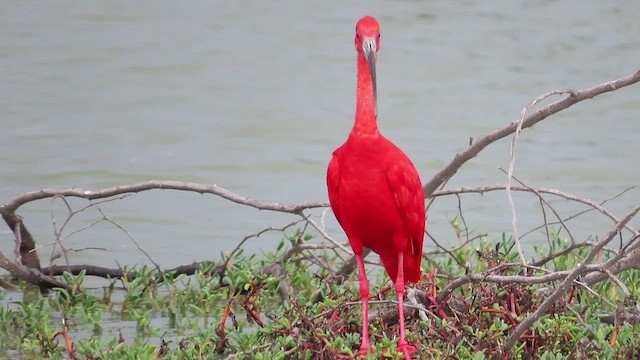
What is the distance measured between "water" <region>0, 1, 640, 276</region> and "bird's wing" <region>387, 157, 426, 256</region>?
2.98 meters

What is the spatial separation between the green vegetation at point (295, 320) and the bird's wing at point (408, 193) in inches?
14.6

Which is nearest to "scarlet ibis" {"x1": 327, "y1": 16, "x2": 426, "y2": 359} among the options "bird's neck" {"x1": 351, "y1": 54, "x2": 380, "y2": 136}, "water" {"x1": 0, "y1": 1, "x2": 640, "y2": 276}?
"bird's neck" {"x1": 351, "y1": 54, "x2": 380, "y2": 136}

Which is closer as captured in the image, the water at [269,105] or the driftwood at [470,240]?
the driftwood at [470,240]

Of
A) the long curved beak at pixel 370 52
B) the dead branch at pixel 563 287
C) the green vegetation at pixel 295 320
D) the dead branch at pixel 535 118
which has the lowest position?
the green vegetation at pixel 295 320

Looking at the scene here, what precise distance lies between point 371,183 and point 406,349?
0.64m

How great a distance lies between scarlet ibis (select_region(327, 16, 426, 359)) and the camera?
18.1 ft

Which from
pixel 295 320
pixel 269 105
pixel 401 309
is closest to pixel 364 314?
pixel 401 309

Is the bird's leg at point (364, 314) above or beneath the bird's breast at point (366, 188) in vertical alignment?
beneath

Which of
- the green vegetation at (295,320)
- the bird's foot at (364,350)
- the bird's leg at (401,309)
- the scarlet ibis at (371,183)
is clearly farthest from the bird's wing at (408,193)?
the bird's foot at (364,350)

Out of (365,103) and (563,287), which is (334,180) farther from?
(563,287)

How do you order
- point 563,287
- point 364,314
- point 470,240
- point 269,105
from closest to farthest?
point 563,287, point 364,314, point 470,240, point 269,105

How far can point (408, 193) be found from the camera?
558cm

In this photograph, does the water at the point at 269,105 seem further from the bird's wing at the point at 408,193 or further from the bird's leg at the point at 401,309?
the bird's wing at the point at 408,193

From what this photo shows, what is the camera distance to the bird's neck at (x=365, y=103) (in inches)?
220
